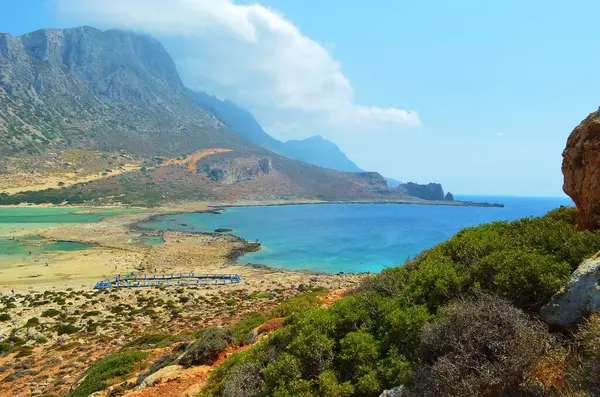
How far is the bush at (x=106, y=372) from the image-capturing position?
11.5 meters

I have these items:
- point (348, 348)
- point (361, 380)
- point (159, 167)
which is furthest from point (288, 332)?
point (159, 167)

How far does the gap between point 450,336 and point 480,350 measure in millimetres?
468

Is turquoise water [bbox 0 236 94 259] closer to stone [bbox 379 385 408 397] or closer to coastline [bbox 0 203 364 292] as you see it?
coastline [bbox 0 203 364 292]

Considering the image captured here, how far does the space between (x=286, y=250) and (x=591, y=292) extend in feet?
193

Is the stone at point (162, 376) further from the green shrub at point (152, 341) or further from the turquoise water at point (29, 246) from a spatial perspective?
the turquoise water at point (29, 246)

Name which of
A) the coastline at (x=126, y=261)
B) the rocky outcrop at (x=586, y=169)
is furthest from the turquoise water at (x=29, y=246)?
the rocky outcrop at (x=586, y=169)

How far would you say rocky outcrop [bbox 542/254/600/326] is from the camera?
541 cm

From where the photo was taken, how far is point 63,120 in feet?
602

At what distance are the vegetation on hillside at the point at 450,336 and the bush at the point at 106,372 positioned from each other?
5251 millimetres

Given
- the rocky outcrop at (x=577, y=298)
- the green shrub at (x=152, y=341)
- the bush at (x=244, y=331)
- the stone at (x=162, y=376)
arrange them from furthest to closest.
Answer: the green shrub at (x=152, y=341), the bush at (x=244, y=331), the stone at (x=162, y=376), the rocky outcrop at (x=577, y=298)

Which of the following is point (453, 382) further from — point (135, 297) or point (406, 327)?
point (135, 297)

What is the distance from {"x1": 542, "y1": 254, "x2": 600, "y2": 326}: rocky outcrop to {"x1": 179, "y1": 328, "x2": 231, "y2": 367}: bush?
9.77 m

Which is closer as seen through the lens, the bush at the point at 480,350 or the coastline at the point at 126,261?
Result: the bush at the point at 480,350

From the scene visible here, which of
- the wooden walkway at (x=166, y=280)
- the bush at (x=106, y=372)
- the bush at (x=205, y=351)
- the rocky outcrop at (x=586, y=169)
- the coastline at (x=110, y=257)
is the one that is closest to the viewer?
the rocky outcrop at (x=586, y=169)
